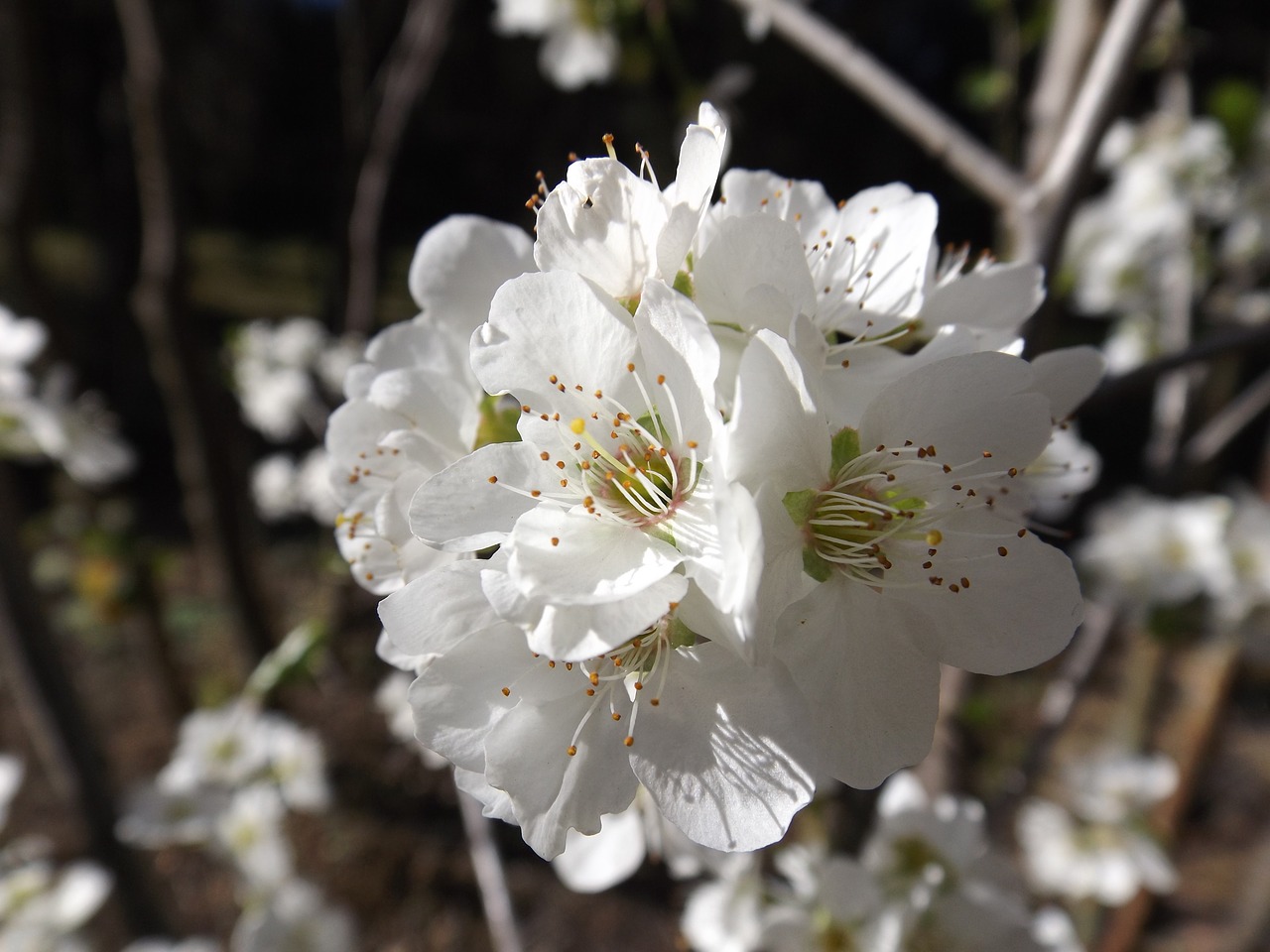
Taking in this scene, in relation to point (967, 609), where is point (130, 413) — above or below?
below

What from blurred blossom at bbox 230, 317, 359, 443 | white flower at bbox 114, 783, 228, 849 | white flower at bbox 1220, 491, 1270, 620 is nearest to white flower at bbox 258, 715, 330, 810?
white flower at bbox 114, 783, 228, 849

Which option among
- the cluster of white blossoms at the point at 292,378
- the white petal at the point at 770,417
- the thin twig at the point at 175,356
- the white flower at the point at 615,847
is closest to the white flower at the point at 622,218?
the white petal at the point at 770,417

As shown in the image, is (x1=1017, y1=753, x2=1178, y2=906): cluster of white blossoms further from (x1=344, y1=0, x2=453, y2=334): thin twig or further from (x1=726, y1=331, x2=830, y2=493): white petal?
(x1=344, y1=0, x2=453, y2=334): thin twig

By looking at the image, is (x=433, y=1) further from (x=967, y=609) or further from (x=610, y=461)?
(x=967, y=609)

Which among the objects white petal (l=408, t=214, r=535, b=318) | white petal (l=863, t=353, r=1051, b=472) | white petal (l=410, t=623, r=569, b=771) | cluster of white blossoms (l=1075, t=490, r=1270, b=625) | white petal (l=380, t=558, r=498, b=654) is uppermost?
white petal (l=408, t=214, r=535, b=318)

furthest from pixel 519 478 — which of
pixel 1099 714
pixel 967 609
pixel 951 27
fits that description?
pixel 951 27

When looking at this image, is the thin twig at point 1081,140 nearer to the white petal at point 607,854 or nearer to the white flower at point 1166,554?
the white petal at point 607,854
